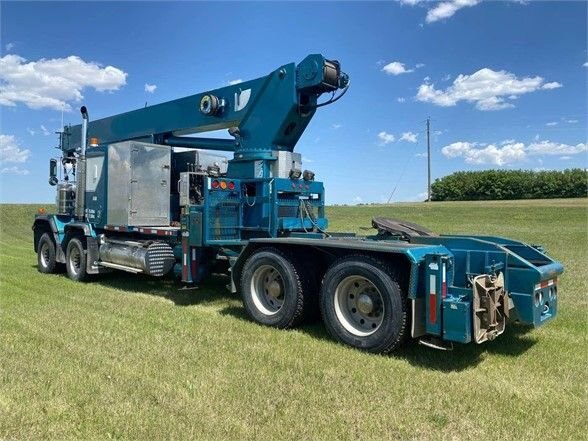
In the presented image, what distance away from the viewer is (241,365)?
16.1 feet

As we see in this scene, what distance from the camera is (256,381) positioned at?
14.7 feet

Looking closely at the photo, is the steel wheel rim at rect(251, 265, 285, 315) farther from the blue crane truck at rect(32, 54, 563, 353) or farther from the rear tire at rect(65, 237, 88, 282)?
the rear tire at rect(65, 237, 88, 282)

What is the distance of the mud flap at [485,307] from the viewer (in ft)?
15.9

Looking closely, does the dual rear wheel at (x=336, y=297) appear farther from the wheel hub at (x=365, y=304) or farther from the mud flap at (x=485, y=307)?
the mud flap at (x=485, y=307)

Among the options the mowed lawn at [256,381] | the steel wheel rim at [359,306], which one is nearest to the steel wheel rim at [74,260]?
the mowed lawn at [256,381]

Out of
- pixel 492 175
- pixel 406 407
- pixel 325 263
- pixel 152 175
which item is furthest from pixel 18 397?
pixel 492 175

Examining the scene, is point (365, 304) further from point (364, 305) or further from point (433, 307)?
point (433, 307)

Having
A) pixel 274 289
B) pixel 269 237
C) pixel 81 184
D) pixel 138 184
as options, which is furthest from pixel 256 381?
pixel 81 184

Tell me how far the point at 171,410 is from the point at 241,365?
108 cm

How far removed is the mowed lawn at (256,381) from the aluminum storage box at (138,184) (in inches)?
87.1

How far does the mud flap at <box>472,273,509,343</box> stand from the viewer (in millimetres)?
4848

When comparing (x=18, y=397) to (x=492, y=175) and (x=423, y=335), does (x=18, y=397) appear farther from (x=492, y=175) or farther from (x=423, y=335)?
(x=492, y=175)

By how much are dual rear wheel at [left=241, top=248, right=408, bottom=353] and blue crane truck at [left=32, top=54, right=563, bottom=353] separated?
0.01 meters

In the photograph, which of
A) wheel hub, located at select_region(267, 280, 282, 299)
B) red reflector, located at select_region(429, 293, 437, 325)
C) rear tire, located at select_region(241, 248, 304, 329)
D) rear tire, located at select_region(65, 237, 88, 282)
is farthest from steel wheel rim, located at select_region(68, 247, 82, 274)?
red reflector, located at select_region(429, 293, 437, 325)
